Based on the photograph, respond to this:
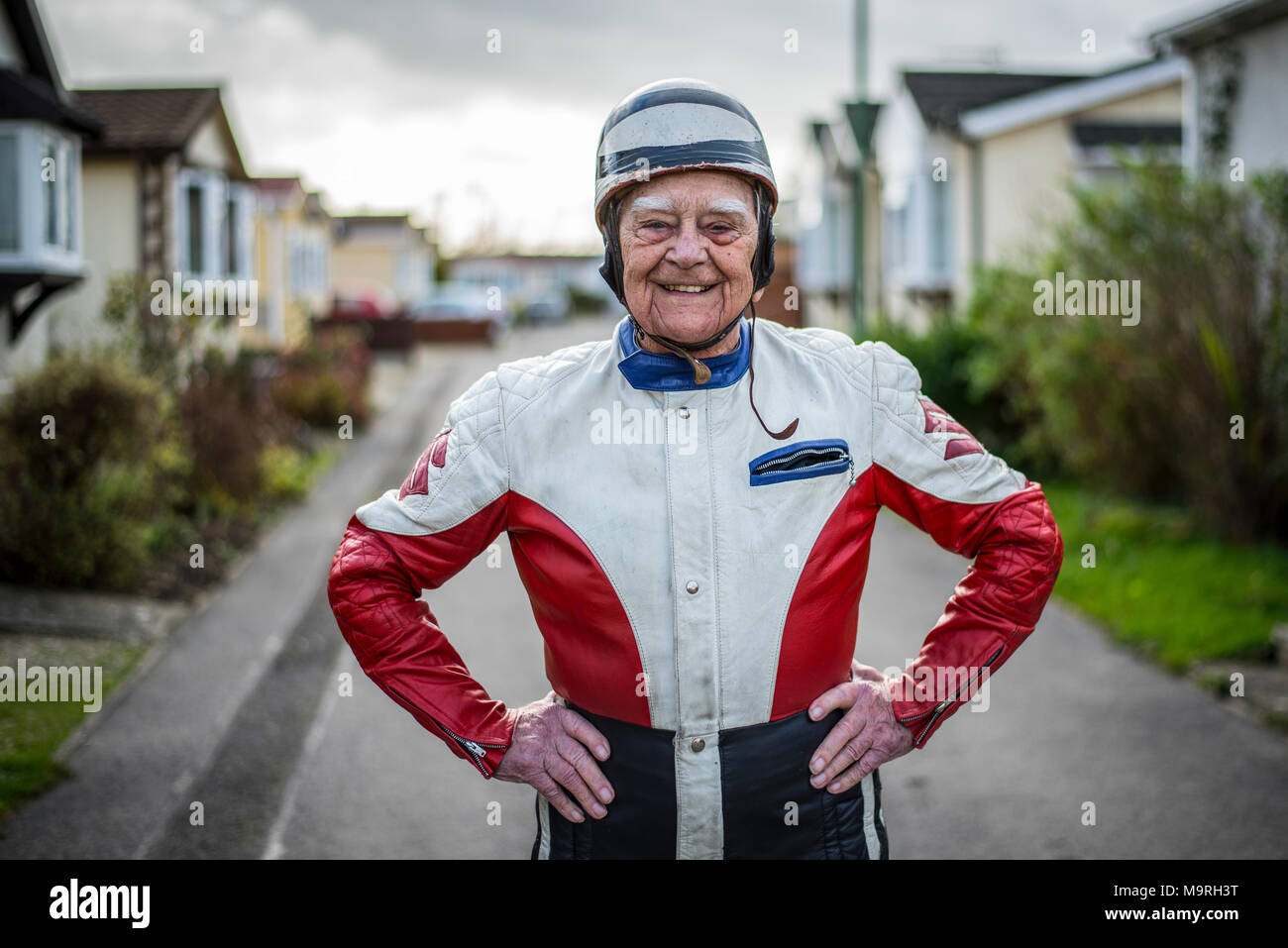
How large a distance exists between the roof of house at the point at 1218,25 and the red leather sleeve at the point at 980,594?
30.1ft

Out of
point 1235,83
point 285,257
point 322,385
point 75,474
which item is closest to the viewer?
point 75,474

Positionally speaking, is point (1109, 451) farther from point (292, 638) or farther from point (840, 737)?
point (840, 737)

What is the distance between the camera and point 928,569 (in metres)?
11.0

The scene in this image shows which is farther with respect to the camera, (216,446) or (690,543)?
(216,446)

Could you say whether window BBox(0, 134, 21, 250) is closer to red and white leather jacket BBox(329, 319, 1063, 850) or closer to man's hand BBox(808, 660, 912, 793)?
red and white leather jacket BBox(329, 319, 1063, 850)

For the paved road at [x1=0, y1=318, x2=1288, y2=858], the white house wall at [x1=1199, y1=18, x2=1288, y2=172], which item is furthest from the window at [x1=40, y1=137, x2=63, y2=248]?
the white house wall at [x1=1199, y1=18, x2=1288, y2=172]

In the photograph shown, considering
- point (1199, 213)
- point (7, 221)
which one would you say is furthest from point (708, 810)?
point (7, 221)

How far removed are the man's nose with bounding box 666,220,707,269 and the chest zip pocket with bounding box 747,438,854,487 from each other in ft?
1.30

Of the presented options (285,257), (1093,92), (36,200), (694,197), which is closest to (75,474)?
(36,200)

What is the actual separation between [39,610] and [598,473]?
6965mm

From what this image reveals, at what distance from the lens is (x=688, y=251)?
250 cm

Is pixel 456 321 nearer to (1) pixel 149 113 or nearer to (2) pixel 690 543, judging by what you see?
(1) pixel 149 113

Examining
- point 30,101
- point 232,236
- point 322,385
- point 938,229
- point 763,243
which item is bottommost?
point 763,243

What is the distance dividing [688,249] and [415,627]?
35.4 inches
